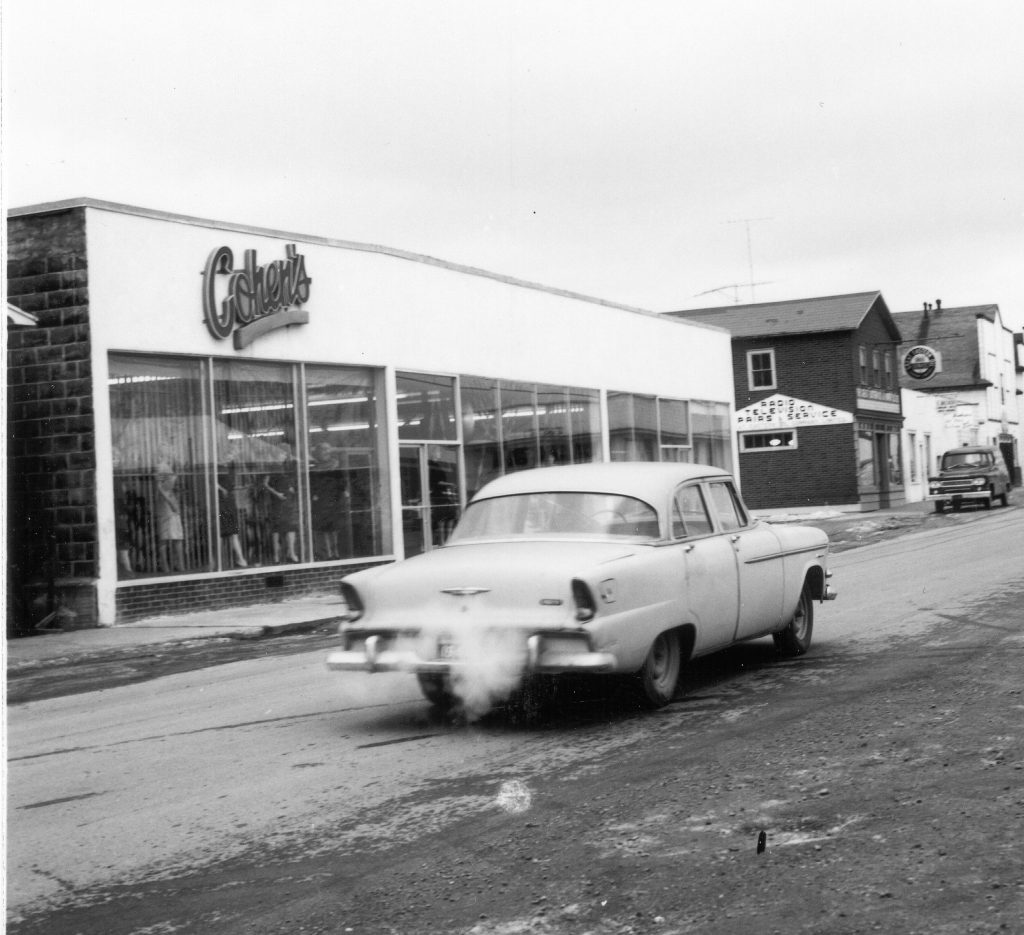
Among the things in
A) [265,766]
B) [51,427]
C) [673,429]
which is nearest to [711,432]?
[673,429]

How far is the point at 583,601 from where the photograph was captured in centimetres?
727

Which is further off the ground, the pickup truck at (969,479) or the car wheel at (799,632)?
the pickup truck at (969,479)

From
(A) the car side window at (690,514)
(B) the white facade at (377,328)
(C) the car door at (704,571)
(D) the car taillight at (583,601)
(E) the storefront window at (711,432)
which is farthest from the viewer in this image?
(E) the storefront window at (711,432)

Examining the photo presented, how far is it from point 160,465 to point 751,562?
9695 millimetres

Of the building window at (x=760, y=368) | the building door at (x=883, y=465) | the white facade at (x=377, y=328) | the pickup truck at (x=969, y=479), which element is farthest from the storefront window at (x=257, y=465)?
the building door at (x=883, y=465)

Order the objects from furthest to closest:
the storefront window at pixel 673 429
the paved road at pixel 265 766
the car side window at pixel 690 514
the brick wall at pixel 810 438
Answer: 1. the brick wall at pixel 810 438
2. the storefront window at pixel 673 429
3. the car side window at pixel 690 514
4. the paved road at pixel 265 766

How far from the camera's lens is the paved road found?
5.03m

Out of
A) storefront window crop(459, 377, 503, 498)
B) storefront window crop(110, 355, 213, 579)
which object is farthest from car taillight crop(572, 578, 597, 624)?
storefront window crop(459, 377, 503, 498)

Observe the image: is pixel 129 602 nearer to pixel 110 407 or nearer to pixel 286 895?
pixel 110 407

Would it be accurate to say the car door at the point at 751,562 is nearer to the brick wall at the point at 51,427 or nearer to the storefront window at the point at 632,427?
the brick wall at the point at 51,427

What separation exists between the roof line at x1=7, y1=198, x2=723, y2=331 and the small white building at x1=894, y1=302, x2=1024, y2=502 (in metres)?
30.5

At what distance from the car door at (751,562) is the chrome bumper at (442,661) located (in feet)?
6.03

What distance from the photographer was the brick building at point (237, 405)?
1580 centimetres

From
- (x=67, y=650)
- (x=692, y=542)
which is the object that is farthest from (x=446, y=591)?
(x=67, y=650)
